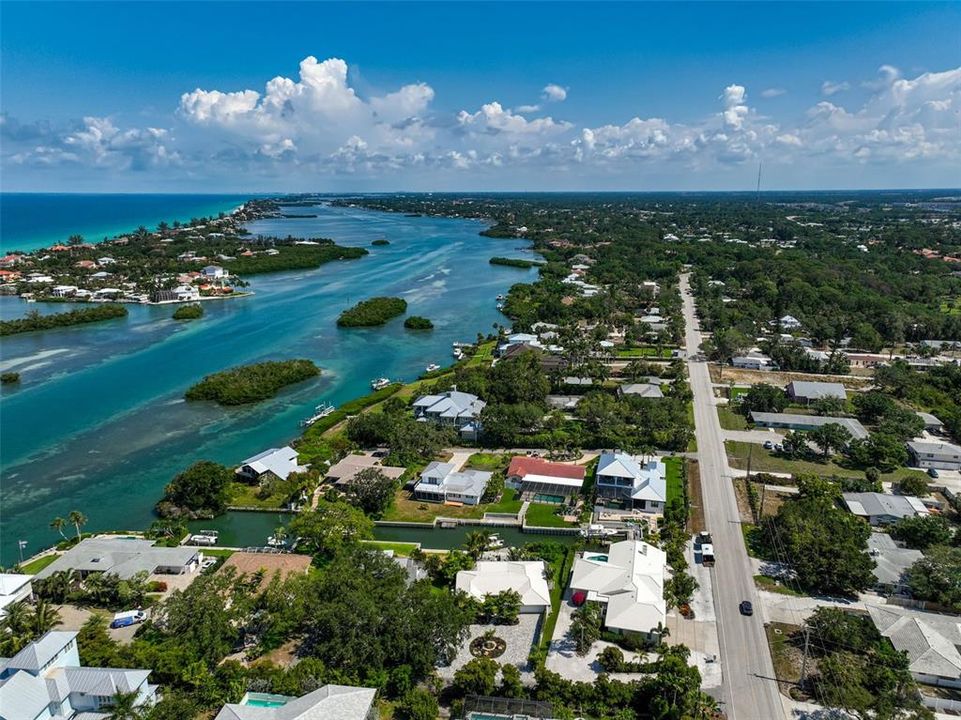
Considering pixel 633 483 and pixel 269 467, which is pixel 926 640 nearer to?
pixel 633 483

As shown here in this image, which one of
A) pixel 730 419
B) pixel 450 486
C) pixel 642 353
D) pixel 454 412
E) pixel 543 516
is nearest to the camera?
pixel 543 516

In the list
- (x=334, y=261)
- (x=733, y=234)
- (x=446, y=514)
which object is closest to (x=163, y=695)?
(x=446, y=514)

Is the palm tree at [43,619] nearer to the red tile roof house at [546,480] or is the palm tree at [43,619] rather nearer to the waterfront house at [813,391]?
the red tile roof house at [546,480]

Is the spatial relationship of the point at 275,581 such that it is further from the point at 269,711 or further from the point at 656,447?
the point at 656,447

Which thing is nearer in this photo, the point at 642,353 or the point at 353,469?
the point at 353,469

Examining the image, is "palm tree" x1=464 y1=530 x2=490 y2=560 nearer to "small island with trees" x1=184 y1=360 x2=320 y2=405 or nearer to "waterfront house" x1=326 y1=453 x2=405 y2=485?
"waterfront house" x1=326 y1=453 x2=405 y2=485

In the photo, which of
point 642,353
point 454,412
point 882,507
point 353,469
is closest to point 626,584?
point 882,507
